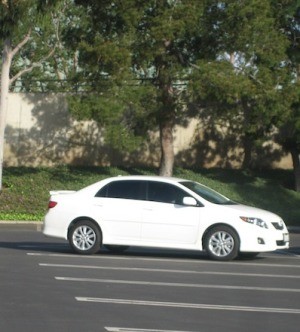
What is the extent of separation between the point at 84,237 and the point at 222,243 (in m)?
2.56

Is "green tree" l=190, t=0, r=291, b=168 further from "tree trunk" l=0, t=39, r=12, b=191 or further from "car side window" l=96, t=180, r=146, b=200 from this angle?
"car side window" l=96, t=180, r=146, b=200

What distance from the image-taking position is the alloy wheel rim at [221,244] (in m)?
17.2

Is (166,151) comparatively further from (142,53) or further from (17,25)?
(17,25)

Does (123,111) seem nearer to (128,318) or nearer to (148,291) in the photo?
(148,291)

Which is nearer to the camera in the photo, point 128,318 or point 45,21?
point 128,318

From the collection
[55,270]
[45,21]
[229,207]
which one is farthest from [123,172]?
[55,270]

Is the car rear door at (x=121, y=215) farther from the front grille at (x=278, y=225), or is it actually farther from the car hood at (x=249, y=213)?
the front grille at (x=278, y=225)

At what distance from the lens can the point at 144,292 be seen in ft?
42.1

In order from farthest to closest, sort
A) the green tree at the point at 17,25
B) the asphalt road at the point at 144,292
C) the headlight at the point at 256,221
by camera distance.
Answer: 1. the green tree at the point at 17,25
2. the headlight at the point at 256,221
3. the asphalt road at the point at 144,292

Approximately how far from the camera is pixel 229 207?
17344 mm

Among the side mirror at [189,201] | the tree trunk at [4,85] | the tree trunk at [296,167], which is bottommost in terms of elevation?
the side mirror at [189,201]

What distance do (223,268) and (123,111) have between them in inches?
597

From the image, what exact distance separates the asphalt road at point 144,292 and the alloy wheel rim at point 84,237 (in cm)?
32

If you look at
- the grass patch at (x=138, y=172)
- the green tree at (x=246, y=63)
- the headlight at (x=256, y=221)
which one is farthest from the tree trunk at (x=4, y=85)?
the headlight at (x=256, y=221)
